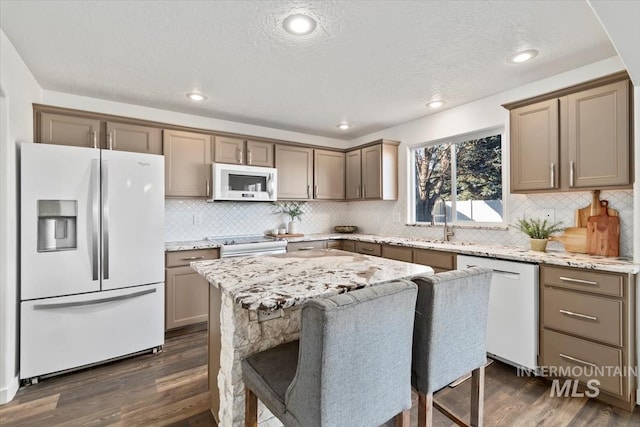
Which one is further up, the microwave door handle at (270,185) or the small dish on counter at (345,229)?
the microwave door handle at (270,185)

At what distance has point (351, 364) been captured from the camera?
3.26 ft

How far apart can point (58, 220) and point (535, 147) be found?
3.96m

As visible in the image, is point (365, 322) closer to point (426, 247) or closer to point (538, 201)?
point (426, 247)

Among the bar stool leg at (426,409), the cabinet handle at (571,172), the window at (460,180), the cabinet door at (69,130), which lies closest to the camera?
the bar stool leg at (426,409)

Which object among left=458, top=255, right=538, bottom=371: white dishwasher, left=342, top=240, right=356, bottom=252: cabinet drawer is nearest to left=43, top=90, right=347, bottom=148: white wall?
left=342, top=240, right=356, bottom=252: cabinet drawer

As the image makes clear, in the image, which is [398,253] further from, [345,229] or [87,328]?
[87,328]

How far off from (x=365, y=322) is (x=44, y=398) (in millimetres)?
2536

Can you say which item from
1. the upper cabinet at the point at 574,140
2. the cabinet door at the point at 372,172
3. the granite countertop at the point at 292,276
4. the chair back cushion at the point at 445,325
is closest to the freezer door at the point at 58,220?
the granite countertop at the point at 292,276

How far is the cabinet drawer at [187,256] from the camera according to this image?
3.07 meters

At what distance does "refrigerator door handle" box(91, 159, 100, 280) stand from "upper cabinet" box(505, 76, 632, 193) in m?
3.58

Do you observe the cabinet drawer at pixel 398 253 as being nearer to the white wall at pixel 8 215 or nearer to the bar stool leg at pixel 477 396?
the bar stool leg at pixel 477 396

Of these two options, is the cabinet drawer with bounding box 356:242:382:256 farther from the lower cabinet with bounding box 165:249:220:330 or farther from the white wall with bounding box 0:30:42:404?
the white wall with bounding box 0:30:42:404

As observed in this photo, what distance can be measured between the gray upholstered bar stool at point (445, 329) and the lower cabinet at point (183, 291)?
2.45m

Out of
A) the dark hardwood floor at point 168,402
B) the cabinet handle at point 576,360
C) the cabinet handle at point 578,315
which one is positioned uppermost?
the cabinet handle at point 578,315
